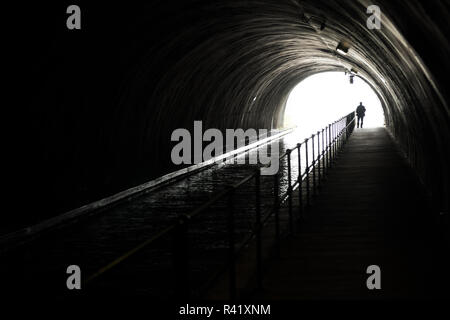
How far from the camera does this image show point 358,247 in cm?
729

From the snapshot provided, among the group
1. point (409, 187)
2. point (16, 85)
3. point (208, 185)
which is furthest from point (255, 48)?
point (16, 85)

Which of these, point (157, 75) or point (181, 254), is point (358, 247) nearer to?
point (181, 254)

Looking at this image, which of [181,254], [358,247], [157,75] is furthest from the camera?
[157,75]

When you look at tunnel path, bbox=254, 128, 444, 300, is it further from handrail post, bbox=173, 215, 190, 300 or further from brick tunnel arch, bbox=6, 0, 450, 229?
handrail post, bbox=173, 215, 190, 300

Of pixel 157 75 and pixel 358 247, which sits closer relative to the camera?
pixel 358 247

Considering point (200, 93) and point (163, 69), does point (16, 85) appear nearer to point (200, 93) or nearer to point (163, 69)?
point (163, 69)

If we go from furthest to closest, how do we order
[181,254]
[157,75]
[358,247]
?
[157,75], [358,247], [181,254]

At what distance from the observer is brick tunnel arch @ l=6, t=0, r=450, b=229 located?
7.48m

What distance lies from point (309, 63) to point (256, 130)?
13.9 feet

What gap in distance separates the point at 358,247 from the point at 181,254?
4.32 m

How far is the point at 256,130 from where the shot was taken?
31.2 meters

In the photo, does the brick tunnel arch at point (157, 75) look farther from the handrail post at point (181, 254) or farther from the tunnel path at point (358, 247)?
the handrail post at point (181, 254)

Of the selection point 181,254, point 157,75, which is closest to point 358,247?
point 181,254

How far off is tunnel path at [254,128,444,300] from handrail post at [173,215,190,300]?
1.99 m
